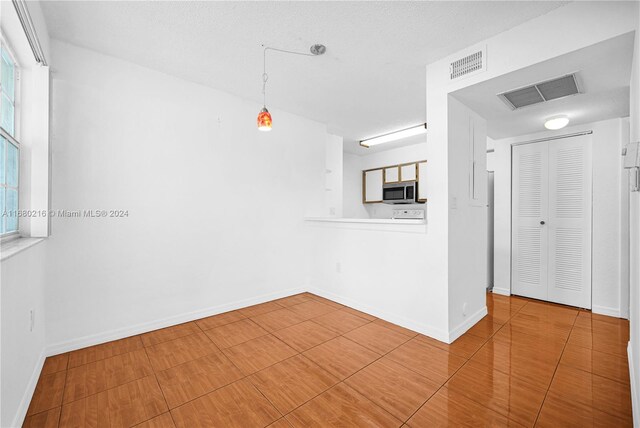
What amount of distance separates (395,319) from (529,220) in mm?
2506

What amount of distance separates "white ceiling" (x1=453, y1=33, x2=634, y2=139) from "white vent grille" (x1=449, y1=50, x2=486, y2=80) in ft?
0.43

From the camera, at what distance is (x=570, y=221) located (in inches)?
138

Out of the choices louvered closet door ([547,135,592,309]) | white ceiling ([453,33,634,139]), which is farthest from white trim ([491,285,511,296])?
white ceiling ([453,33,634,139])

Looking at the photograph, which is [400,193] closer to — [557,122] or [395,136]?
[395,136]

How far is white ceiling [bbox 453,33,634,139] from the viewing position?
6.43 feet

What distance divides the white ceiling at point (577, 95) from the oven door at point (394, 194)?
204 centimetres

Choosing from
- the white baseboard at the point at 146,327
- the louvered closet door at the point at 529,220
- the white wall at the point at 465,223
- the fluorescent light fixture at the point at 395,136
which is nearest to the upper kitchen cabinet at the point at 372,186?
the fluorescent light fixture at the point at 395,136

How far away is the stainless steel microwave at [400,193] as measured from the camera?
5438mm

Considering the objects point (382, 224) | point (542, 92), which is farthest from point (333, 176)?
point (542, 92)

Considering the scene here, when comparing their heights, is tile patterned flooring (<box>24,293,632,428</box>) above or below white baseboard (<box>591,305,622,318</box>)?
below

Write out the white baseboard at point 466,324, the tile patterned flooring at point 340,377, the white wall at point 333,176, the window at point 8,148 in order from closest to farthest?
the tile patterned flooring at point 340,377 < the window at point 8,148 < the white baseboard at point 466,324 < the white wall at point 333,176

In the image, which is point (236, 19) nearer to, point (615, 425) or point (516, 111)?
point (516, 111)

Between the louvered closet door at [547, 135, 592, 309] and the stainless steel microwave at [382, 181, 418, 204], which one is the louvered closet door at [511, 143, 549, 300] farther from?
the stainless steel microwave at [382, 181, 418, 204]

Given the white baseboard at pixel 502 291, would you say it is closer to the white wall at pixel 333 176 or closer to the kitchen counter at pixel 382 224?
the kitchen counter at pixel 382 224
